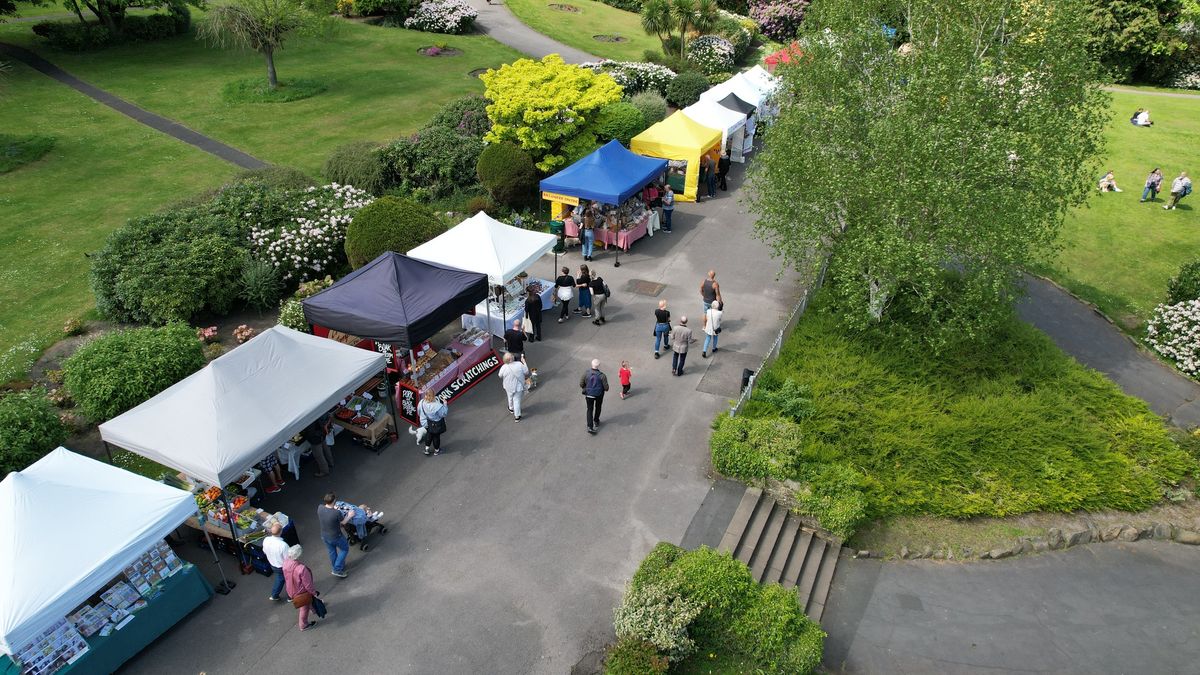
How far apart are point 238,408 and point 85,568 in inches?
120

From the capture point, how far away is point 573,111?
937 inches

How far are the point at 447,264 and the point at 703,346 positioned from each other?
604cm

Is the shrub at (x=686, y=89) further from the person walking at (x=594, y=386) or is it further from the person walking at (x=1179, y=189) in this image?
the person walking at (x=594, y=386)

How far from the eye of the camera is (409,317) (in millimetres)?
13758

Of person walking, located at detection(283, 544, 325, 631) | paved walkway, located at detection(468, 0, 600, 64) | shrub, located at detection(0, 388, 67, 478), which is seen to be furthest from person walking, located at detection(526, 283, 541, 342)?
paved walkway, located at detection(468, 0, 600, 64)

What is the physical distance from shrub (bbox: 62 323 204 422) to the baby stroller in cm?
471

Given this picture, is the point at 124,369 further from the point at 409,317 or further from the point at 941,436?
the point at 941,436

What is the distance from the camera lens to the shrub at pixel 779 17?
165 feet

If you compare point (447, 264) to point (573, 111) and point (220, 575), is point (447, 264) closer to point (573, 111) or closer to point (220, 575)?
point (220, 575)

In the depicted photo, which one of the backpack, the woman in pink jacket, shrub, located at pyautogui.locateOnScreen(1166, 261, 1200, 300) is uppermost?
the backpack

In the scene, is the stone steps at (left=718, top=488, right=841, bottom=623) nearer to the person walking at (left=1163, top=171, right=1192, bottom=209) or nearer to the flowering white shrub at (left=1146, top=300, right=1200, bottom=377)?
the flowering white shrub at (left=1146, top=300, right=1200, bottom=377)

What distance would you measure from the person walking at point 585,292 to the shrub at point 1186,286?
15.7m

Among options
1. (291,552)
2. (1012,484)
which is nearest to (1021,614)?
(1012,484)

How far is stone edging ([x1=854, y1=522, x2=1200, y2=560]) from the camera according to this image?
513 inches
